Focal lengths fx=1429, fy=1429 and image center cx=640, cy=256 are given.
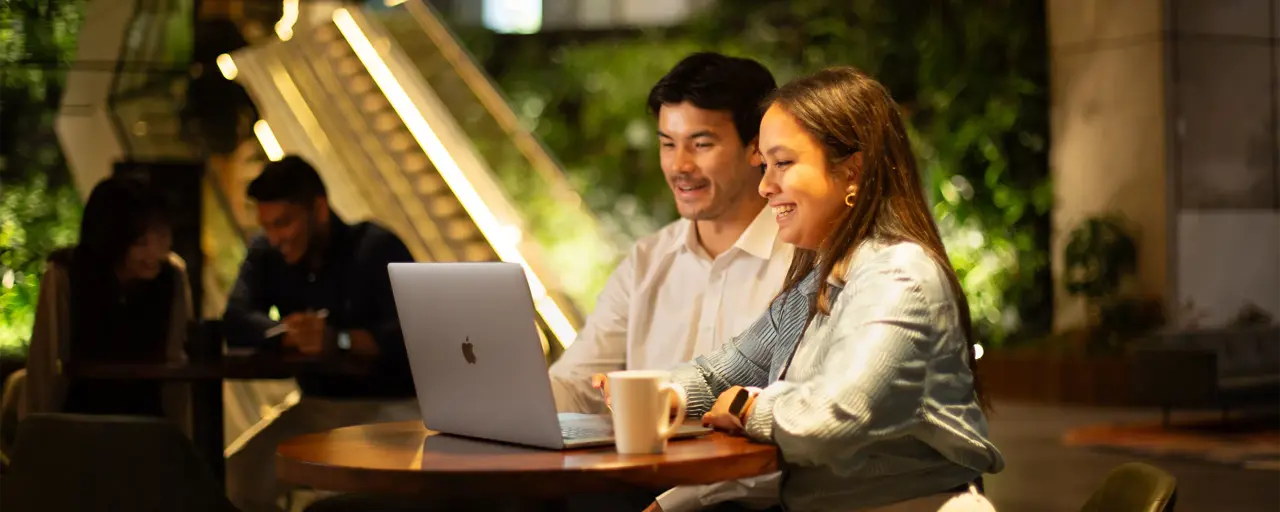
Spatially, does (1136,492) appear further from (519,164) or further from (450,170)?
(450,170)

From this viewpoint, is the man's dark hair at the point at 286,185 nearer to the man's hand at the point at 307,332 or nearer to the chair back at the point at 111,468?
the man's hand at the point at 307,332

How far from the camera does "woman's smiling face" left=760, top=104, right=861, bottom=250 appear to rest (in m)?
2.18

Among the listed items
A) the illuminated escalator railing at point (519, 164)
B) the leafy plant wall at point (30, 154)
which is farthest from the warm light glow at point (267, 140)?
the leafy plant wall at point (30, 154)

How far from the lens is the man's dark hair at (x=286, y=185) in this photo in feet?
13.5

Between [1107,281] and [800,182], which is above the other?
[800,182]

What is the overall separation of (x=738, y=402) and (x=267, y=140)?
547 cm

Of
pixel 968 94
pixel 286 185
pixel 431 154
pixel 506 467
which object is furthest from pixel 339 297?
pixel 968 94

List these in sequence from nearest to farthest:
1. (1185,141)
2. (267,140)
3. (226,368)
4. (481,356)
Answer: (481,356)
(226,368)
(267,140)
(1185,141)

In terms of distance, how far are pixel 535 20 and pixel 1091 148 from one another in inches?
312

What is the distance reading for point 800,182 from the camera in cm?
218

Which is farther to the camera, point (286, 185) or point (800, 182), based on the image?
point (286, 185)

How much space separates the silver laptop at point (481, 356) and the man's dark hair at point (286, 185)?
6.35ft

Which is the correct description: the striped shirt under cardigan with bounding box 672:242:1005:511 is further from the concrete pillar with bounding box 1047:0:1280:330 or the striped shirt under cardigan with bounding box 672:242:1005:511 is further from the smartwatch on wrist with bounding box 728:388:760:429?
the concrete pillar with bounding box 1047:0:1280:330

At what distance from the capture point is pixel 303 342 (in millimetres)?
3867
